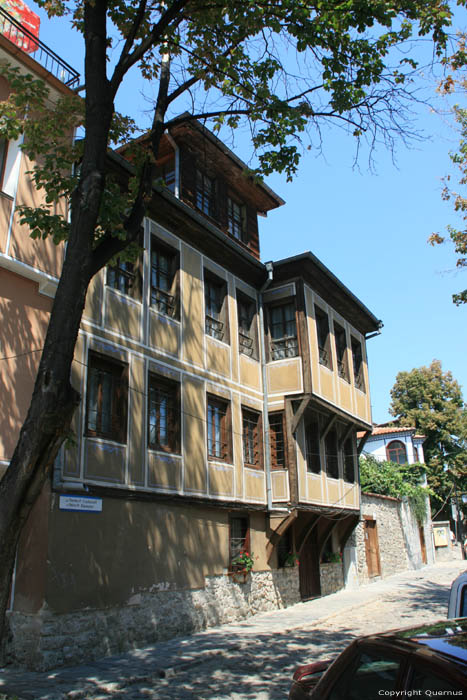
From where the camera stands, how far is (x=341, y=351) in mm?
20625

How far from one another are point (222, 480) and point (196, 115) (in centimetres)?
865

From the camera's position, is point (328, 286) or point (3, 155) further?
point (328, 286)

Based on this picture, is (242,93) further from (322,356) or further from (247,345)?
(322,356)

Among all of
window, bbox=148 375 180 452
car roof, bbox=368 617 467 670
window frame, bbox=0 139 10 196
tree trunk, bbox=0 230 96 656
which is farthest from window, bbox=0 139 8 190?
car roof, bbox=368 617 467 670

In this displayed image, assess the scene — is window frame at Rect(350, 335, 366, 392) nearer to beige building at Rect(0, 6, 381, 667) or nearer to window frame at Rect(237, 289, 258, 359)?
beige building at Rect(0, 6, 381, 667)

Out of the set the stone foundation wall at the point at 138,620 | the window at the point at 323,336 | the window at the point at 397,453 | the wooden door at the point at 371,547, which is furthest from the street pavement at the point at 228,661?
the window at the point at 397,453

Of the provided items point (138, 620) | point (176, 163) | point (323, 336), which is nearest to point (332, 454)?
point (323, 336)

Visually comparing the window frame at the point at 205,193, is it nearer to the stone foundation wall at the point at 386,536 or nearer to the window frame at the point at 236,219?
the window frame at the point at 236,219

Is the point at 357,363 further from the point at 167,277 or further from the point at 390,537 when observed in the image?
the point at 167,277

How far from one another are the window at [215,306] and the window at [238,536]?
4654 millimetres

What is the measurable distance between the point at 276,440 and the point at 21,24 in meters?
11.6

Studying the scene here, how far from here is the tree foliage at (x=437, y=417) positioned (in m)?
39.2

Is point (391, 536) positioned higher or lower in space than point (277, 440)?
lower

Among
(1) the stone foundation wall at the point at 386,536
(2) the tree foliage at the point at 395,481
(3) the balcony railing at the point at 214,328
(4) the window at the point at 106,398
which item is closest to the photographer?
(4) the window at the point at 106,398
